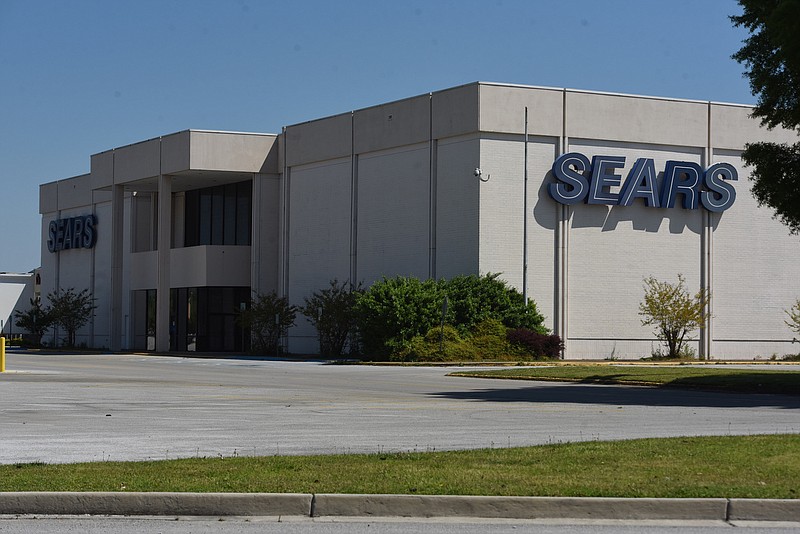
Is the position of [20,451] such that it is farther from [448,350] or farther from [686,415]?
[448,350]

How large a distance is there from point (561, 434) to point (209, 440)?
194 inches

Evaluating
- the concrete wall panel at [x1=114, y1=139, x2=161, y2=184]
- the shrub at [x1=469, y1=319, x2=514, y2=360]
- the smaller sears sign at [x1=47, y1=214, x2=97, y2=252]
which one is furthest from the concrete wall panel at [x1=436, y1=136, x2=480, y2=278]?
the smaller sears sign at [x1=47, y1=214, x2=97, y2=252]

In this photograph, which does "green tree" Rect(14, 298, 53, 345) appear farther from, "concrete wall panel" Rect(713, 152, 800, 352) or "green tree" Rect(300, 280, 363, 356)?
"concrete wall panel" Rect(713, 152, 800, 352)

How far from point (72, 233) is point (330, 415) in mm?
61988

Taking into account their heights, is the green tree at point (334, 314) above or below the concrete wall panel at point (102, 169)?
below

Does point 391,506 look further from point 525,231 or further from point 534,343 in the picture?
point 525,231

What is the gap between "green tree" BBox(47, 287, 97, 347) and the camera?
74.1 meters

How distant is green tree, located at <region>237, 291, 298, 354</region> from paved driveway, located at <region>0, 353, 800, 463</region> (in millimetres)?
22166

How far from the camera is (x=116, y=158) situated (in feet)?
223

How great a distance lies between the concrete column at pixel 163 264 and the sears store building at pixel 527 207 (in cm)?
9

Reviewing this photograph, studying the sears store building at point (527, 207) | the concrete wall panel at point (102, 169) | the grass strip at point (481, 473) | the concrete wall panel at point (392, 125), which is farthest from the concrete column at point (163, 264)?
the grass strip at point (481, 473)

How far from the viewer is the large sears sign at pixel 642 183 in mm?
51250

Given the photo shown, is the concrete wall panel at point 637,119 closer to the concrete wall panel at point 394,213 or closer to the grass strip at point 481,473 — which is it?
the concrete wall panel at point 394,213

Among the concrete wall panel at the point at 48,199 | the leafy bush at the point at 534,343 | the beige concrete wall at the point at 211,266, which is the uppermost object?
the concrete wall panel at the point at 48,199
